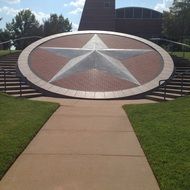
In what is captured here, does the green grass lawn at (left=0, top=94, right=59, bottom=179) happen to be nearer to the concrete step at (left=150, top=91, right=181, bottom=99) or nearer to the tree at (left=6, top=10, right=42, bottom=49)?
the concrete step at (left=150, top=91, right=181, bottom=99)

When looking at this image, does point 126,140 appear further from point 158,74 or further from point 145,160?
point 158,74

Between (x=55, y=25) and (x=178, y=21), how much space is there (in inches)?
1295

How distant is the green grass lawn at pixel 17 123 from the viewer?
6.84 meters

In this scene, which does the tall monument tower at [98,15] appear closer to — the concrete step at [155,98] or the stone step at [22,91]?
the stone step at [22,91]

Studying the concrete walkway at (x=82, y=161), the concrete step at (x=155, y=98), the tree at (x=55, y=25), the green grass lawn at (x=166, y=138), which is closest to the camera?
the concrete walkway at (x=82, y=161)

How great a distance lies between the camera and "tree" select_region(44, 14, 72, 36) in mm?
72794

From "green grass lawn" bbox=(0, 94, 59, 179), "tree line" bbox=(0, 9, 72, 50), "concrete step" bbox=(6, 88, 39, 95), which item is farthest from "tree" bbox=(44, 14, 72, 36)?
"green grass lawn" bbox=(0, 94, 59, 179)

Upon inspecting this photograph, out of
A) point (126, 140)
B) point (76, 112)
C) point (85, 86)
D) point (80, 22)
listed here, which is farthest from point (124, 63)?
point (80, 22)

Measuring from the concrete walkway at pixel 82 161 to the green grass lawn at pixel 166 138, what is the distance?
164 mm

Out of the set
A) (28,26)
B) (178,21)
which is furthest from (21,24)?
(178,21)

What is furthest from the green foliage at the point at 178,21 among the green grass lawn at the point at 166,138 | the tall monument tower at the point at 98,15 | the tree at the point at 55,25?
the green grass lawn at the point at 166,138

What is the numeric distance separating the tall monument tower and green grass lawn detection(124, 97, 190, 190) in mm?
55505

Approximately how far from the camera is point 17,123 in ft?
30.2

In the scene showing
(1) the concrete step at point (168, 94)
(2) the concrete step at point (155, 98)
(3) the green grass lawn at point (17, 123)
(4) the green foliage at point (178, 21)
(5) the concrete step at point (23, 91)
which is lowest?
(2) the concrete step at point (155, 98)
